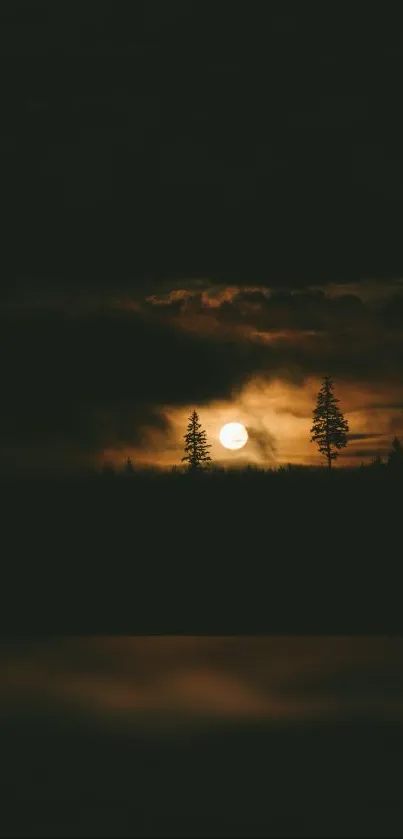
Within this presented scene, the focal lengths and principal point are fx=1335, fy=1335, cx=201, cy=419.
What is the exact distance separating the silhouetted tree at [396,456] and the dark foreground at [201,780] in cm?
6624

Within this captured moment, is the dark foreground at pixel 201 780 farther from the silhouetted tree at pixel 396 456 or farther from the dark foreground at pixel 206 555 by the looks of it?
the silhouetted tree at pixel 396 456

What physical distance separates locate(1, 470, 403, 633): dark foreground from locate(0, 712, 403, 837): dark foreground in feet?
71.2

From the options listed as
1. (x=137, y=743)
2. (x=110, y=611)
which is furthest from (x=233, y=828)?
(x=110, y=611)

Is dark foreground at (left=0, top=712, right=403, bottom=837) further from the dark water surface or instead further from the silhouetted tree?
the silhouetted tree

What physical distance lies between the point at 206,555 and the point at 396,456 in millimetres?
45681

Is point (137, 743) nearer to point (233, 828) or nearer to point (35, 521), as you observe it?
point (233, 828)

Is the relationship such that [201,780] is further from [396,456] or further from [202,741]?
[396,456]

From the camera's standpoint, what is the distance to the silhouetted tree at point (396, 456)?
89331 millimetres

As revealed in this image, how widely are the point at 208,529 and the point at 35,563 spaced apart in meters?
8.50

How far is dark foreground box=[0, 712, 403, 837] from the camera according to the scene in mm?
13984

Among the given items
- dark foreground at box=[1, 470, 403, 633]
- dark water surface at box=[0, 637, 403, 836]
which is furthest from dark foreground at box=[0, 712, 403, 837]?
dark foreground at box=[1, 470, 403, 633]

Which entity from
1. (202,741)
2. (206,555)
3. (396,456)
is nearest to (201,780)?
(202,741)

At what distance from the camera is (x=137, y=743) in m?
19.7

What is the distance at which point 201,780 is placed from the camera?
1670 centimetres
